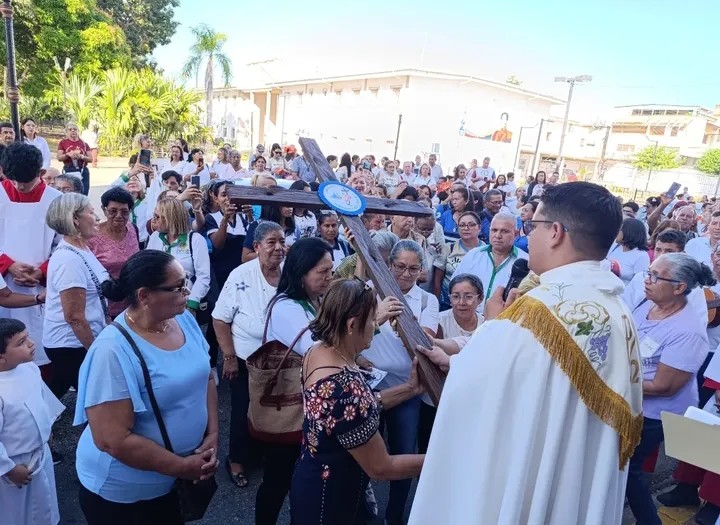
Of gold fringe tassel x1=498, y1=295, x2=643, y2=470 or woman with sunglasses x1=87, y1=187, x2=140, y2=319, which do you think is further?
woman with sunglasses x1=87, y1=187, x2=140, y2=319

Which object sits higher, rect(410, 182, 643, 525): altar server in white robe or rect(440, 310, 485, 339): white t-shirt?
rect(410, 182, 643, 525): altar server in white robe

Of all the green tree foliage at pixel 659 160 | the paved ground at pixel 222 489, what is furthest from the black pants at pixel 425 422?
the green tree foliage at pixel 659 160

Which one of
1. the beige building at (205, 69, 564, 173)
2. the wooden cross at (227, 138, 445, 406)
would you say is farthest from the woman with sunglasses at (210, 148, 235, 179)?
the beige building at (205, 69, 564, 173)

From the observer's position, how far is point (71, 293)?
2939mm

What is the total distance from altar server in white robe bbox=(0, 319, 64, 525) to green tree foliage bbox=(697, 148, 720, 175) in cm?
4905

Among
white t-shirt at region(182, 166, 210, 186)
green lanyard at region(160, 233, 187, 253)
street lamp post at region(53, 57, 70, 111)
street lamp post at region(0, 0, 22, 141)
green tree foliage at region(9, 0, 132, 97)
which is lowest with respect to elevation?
green lanyard at region(160, 233, 187, 253)

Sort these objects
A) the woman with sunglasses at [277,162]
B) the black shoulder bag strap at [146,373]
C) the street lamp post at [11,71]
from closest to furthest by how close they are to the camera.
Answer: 1. the black shoulder bag strap at [146,373]
2. the street lamp post at [11,71]
3. the woman with sunglasses at [277,162]

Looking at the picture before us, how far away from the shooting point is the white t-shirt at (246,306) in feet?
10.5

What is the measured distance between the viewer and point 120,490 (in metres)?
2.02

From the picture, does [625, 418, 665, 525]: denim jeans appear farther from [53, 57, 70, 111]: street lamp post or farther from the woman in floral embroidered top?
[53, 57, 70, 111]: street lamp post

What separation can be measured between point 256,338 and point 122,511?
4.26ft

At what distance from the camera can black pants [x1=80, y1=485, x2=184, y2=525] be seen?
204 centimetres

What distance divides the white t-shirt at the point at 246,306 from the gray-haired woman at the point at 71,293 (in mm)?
773

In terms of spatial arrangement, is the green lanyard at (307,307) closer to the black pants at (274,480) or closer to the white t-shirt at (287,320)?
the white t-shirt at (287,320)
